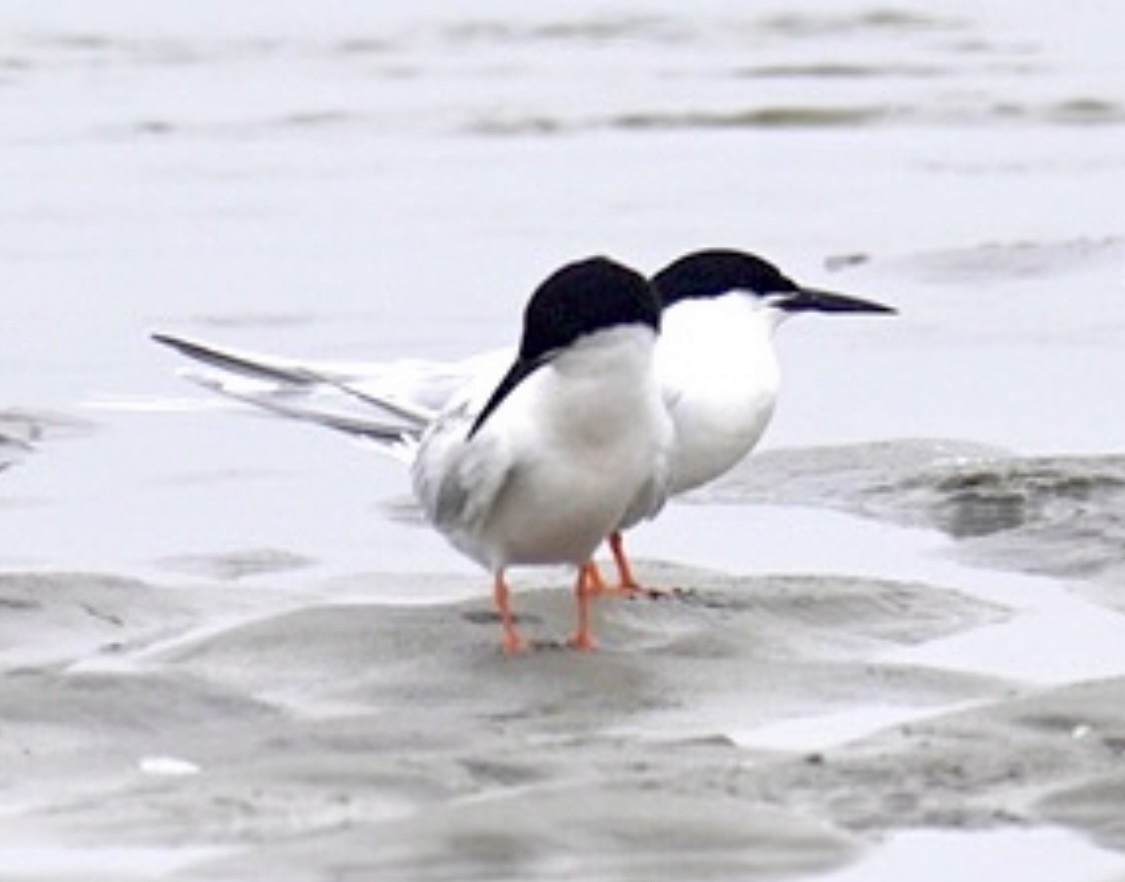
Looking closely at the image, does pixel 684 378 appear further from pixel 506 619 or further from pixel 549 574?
A: pixel 506 619

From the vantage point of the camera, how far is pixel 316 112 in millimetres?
18656

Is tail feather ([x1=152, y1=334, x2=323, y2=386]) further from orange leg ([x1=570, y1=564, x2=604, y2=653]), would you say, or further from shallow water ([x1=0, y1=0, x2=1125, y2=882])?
orange leg ([x1=570, y1=564, x2=604, y2=653])

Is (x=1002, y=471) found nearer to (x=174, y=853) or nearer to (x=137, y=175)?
(x=174, y=853)

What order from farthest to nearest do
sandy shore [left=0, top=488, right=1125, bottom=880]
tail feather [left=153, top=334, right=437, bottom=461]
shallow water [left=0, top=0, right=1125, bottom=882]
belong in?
tail feather [left=153, top=334, right=437, bottom=461] → shallow water [left=0, top=0, right=1125, bottom=882] → sandy shore [left=0, top=488, right=1125, bottom=880]

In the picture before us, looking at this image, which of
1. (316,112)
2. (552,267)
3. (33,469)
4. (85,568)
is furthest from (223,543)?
(316,112)

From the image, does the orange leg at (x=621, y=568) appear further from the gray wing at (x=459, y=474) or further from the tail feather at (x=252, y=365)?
the tail feather at (x=252, y=365)

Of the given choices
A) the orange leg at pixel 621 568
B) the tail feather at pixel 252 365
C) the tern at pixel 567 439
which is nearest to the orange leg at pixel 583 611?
the tern at pixel 567 439

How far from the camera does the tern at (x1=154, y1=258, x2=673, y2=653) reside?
7.78 metres

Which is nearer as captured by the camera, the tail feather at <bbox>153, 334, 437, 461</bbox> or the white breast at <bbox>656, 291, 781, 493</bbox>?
the white breast at <bbox>656, 291, 781, 493</bbox>

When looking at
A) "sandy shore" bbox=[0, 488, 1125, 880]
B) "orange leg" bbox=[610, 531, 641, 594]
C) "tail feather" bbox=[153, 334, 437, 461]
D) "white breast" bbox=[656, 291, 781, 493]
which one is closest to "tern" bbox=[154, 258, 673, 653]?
"sandy shore" bbox=[0, 488, 1125, 880]

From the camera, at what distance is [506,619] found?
8.12 meters

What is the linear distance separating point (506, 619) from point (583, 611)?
0.15 m

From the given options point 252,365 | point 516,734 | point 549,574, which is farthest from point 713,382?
point 516,734

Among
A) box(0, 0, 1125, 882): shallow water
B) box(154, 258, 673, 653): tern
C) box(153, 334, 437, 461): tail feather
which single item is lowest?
box(0, 0, 1125, 882): shallow water
